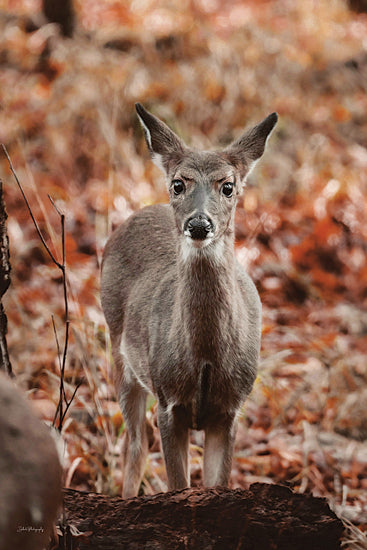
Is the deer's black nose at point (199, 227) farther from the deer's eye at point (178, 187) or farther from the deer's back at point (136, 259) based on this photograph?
the deer's back at point (136, 259)

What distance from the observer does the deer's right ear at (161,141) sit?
4207 millimetres

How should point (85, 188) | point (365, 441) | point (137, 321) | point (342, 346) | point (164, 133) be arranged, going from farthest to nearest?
point (85, 188)
point (342, 346)
point (365, 441)
point (137, 321)
point (164, 133)

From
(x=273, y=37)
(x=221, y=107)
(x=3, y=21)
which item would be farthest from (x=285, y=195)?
(x=3, y=21)

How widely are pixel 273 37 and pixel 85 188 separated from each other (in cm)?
464

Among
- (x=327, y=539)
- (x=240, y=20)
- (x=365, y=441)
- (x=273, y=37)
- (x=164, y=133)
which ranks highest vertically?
(x=240, y=20)

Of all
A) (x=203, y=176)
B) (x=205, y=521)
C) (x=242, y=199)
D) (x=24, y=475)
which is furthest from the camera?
(x=242, y=199)

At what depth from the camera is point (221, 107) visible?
33.0ft

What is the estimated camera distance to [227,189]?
4.02m

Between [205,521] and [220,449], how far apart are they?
873mm

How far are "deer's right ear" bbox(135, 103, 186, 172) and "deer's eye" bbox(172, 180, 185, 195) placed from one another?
0.24m

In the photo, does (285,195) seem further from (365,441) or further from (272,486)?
(272,486)

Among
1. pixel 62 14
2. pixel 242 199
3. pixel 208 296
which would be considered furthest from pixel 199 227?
pixel 62 14

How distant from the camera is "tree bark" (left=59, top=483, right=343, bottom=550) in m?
3.07

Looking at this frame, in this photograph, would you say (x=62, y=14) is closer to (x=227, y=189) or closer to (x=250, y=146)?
(x=250, y=146)
